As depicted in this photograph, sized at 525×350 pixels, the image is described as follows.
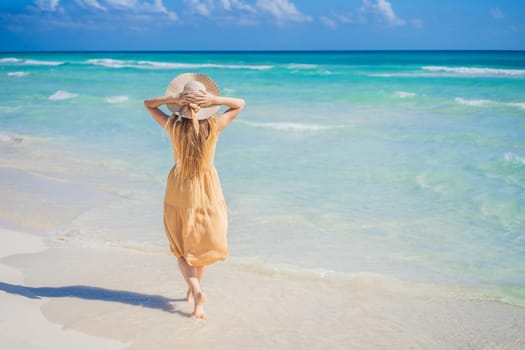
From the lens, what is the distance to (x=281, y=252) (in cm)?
518

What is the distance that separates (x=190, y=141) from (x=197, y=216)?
19.2 inches

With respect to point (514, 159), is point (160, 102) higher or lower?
higher

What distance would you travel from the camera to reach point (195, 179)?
3.47m

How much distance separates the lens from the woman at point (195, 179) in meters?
3.39

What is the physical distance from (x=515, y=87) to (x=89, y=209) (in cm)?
2361

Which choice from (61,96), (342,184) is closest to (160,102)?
(342,184)

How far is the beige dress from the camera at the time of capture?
11.4 feet

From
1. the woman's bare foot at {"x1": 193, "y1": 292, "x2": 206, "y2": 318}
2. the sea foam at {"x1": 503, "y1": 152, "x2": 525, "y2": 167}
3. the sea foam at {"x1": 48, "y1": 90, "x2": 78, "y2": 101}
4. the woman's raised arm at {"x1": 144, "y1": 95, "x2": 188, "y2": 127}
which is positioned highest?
the woman's raised arm at {"x1": 144, "y1": 95, "x2": 188, "y2": 127}

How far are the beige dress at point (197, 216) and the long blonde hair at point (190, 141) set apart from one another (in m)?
0.03

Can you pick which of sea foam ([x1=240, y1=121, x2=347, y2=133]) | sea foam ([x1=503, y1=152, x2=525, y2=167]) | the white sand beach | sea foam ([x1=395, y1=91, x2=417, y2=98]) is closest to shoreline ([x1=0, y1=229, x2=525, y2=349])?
the white sand beach

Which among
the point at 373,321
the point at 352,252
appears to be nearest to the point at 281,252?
the point at 352,252

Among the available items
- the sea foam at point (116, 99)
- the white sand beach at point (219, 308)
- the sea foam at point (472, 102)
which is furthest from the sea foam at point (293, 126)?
the white sand beach at point (219, 308)

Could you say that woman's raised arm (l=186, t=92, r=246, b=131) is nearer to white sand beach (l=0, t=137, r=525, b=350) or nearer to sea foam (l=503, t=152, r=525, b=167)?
white sand beach (l=0, t=137, r=525, b=350)

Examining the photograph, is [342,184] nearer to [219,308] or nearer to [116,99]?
[219,308]
